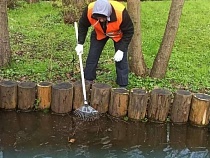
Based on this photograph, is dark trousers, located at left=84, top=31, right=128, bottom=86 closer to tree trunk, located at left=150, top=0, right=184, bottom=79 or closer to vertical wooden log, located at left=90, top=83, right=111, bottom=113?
vertical wooden log, located at left=90, top=83, right=111, bottom=113

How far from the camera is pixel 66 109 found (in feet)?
19.1

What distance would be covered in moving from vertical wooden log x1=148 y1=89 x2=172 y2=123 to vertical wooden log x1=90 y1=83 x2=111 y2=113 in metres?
0.62

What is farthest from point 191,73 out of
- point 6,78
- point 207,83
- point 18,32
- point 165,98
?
point 18,32

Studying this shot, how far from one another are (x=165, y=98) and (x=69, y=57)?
2.49 metres

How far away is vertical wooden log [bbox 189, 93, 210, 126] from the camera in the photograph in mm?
5566

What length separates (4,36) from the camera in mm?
6699

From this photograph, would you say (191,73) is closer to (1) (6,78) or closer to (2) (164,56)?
(2) (164,56)

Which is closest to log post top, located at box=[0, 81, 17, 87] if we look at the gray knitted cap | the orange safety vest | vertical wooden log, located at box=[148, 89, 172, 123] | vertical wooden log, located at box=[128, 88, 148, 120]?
the orange safety vest

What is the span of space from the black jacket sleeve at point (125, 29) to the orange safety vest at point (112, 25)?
56mm

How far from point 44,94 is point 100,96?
0.80m

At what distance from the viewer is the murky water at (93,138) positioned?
4.96 m

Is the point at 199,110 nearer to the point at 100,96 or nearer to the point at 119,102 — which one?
the point at 119,102

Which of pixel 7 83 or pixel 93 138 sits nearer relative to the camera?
pixel 93 138

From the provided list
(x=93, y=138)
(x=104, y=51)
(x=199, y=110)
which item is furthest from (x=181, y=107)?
(x=104, y=51)
